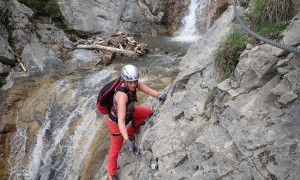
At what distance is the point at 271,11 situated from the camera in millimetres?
5324

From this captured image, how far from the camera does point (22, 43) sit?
1309 centimetres

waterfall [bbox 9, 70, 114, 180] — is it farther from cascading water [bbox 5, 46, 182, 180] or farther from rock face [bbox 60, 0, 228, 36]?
rock face [bbox 60, 0, 228, 36]

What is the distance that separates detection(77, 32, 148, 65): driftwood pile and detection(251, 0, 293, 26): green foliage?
7107 millimetres

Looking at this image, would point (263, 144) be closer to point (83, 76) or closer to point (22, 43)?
point (83, 76)

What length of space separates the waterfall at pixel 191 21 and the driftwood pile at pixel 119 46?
395 cm

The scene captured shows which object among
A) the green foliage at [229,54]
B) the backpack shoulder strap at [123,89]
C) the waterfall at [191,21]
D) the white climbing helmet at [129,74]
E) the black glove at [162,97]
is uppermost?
the green foliage at [229,54]

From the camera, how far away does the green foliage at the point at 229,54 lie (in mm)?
5039

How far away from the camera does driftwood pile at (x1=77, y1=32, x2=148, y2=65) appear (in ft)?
41.7

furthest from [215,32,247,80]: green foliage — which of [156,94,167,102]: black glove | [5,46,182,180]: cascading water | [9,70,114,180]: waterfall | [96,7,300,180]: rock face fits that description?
[9,70,114,180]: waterfall

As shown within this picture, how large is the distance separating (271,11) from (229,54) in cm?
106

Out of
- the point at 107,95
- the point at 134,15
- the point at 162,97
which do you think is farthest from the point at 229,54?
the point at 134,15

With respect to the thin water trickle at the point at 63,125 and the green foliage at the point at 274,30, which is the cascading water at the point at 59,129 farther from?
the green foliage at the point at 274,30

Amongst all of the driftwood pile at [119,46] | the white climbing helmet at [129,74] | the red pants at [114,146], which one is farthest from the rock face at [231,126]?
the driftwood pile at [119,46]

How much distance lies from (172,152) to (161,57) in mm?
7870
